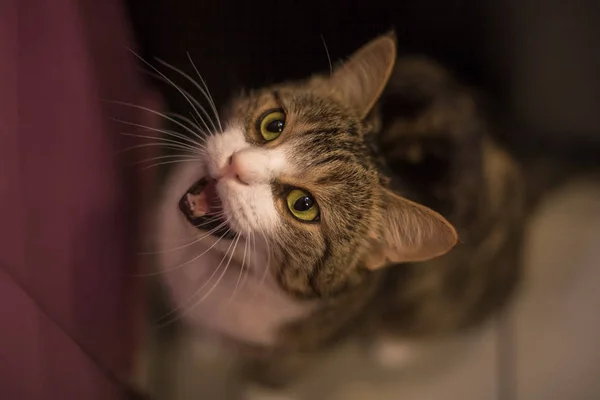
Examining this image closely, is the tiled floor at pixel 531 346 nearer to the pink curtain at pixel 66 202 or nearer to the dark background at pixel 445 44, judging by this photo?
the dark background at pixel 445 44

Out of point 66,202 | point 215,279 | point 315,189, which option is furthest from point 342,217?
point 66,202

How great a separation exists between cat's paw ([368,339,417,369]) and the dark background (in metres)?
0.55

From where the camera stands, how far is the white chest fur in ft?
3.01

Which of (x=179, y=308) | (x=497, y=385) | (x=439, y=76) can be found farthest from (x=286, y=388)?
(x=439, y=76)

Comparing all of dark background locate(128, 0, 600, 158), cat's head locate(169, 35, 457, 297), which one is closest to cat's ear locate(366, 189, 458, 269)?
cat's head locate(169, 35, 457, 297)

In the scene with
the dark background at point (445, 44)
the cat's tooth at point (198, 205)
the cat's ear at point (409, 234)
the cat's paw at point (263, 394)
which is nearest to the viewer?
the cat's ear at point (409, 234)

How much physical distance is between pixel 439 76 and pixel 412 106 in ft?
0.51

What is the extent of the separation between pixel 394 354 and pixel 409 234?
1.93 ft

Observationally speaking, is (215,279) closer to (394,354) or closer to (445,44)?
(394,354)

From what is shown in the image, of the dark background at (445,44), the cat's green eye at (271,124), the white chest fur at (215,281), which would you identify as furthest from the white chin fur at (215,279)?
the dark background at (445,44)

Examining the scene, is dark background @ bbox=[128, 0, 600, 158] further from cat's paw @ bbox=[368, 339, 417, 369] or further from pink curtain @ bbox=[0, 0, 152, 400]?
cat's paw @ bbox=[368, 339, 417, 369]

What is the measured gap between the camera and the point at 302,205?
79 cm

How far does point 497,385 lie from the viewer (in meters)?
1.25

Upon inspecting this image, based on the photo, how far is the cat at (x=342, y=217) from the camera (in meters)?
0.78
